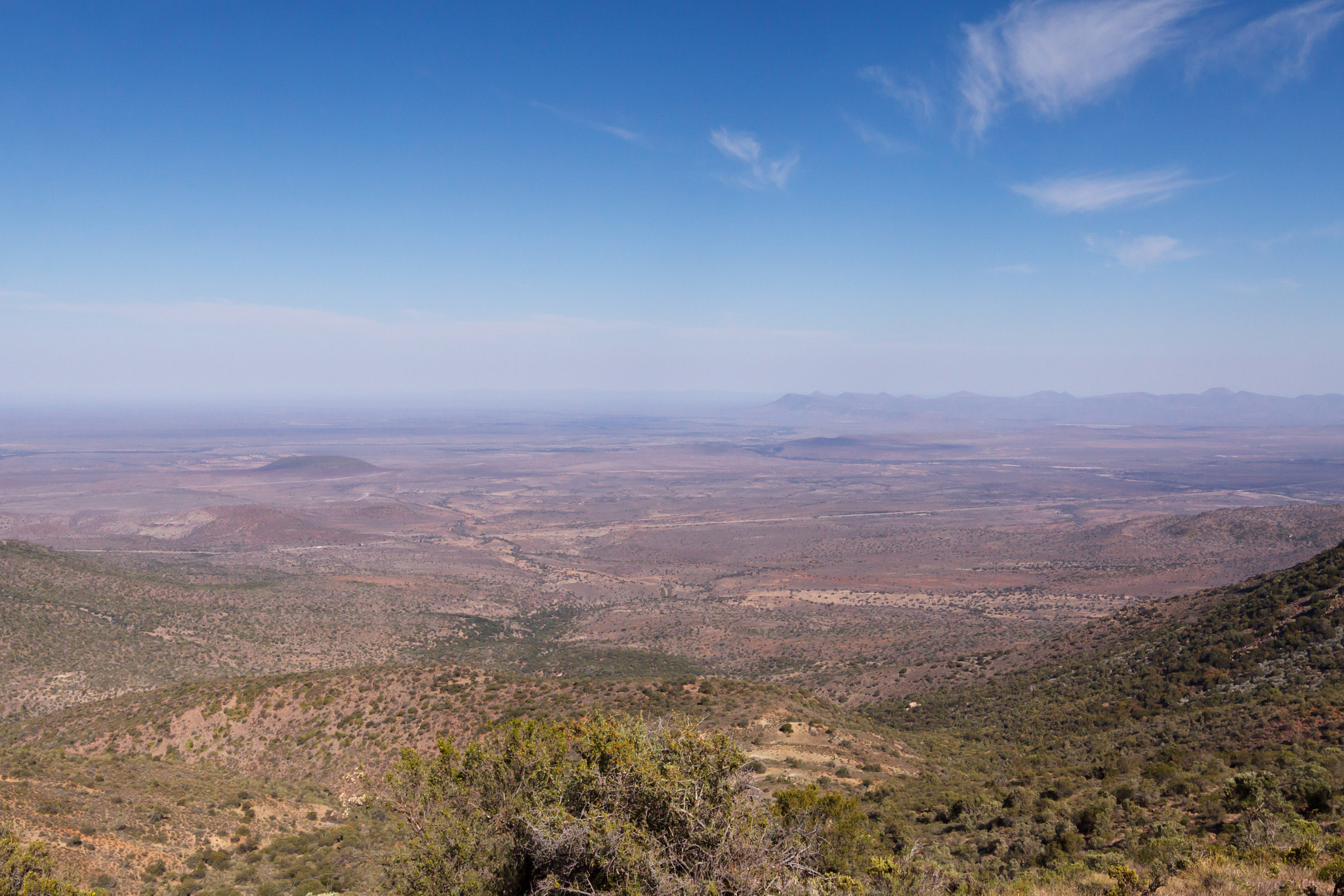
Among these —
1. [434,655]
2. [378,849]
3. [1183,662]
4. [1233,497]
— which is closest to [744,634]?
[434,655]

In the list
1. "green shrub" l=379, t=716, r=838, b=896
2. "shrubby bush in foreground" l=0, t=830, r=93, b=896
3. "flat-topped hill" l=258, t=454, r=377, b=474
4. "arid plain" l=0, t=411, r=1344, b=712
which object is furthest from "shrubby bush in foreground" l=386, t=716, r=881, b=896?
"flat-topped hill" l=258, t=454, r=377, b=474

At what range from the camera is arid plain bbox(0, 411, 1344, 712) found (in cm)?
3634

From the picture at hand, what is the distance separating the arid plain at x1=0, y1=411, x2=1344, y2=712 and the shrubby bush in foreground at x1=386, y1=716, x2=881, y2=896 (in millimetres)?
24398

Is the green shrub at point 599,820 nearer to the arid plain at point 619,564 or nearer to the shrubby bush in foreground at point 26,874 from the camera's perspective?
the shrubby bush in foreground at point 26,874

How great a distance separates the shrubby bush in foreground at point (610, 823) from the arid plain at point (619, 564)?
24398 millimetres

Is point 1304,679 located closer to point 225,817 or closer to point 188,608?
point 225,817

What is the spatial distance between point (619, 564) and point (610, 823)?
68.9 metres

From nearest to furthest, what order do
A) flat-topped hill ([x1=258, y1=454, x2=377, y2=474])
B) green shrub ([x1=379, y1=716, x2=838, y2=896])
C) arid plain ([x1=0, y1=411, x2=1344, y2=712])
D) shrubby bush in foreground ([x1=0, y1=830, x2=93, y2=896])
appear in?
green shrub ([x1=379, y1=716, x2=838, y2=896])
shrubby bush in foreground ([x1=0, y1=830, x2=93, y2=896])
arid plain ([x1=0, y1=411, x2=1344, y2=712])
flat-topped hill ([x1=258, y1=454, x2=377, y2=474])

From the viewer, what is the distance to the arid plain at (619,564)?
119ft

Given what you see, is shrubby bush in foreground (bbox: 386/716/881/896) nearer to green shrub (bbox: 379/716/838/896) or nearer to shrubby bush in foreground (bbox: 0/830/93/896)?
green shrub (bbox: 379/716/838/896)

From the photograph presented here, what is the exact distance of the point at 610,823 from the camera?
6809mm

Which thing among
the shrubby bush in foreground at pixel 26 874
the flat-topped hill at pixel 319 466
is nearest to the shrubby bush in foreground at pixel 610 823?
the shrubby bush in foreground at pixel 26 874

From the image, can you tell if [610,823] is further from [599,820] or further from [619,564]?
[619,564]

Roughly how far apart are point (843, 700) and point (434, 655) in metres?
23.9
